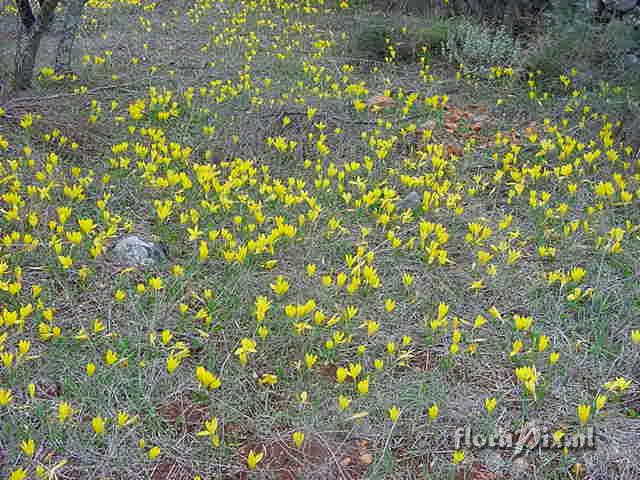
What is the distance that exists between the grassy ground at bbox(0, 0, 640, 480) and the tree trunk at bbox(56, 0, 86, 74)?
0.18 meters

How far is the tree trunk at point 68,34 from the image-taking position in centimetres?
571

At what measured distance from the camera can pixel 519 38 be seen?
6941mm

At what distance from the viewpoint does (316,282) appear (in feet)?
10.9

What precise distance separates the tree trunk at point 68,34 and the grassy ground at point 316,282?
183mm

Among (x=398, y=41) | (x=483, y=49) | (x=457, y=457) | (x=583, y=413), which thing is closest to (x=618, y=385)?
(x=583, y=413)

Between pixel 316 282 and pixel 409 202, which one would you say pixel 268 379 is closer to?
pixel 316 282

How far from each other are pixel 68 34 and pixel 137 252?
11.4ft

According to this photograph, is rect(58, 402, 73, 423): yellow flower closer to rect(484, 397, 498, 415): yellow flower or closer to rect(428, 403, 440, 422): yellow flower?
rect(428, 403, 440, 422): yellow flower

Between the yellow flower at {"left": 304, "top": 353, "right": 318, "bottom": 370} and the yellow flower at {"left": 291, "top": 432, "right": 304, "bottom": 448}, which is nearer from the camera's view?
the yellow flower at {"left": 291, "top": 432, "right": 304, "bottom": 448}

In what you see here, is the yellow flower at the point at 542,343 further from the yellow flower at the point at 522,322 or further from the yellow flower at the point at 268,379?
the yellow flower at the point at 268,379

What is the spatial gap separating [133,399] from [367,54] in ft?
17.4

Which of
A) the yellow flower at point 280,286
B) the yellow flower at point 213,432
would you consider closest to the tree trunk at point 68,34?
the yellow flower at point 280,286

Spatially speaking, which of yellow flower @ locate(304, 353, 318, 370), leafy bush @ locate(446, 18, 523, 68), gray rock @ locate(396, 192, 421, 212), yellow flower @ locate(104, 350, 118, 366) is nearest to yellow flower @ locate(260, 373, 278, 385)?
yellow flower @ locate(304, 353, 318, 370)

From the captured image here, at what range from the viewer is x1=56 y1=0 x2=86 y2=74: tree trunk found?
5708 mm
